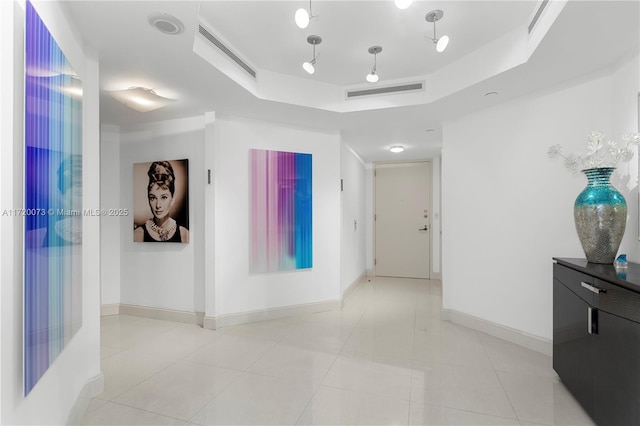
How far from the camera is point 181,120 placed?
157 inches

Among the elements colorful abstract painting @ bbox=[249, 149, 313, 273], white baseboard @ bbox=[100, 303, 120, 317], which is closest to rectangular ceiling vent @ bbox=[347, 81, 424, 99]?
colorful abstract painting @ bbox=[249, 149, 313, 273]

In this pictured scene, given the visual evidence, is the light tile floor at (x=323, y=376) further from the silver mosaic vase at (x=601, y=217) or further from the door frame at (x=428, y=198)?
the door frame at (x=428, y=198)

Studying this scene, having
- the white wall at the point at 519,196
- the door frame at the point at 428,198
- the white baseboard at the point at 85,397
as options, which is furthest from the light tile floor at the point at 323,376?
the door frame at the point at 428,198

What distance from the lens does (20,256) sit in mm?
1313

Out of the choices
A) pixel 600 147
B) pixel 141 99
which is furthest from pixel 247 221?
pixel 600 147

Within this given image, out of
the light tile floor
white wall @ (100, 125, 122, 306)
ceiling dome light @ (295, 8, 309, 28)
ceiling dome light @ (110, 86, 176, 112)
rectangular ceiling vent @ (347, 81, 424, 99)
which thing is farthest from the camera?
white wall @ (100, 125, 122, 306)

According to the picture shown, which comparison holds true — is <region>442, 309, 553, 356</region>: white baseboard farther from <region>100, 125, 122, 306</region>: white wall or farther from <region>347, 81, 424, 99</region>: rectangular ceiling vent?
<region>100, 125, 122, 306</region>: white wall

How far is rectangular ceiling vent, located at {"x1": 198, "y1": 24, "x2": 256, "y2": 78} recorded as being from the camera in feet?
8.06

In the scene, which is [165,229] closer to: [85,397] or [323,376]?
[85,397]

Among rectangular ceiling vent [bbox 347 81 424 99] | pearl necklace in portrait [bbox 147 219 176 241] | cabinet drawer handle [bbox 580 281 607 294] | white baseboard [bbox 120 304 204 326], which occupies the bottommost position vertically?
white baseboard [bbox 120 304 204 326]

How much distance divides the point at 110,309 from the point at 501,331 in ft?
15.3

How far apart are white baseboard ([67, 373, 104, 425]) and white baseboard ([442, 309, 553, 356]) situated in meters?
3.57

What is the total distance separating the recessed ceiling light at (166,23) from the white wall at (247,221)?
Result: 169 centimetres

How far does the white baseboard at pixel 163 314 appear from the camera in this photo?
3.91 meters
